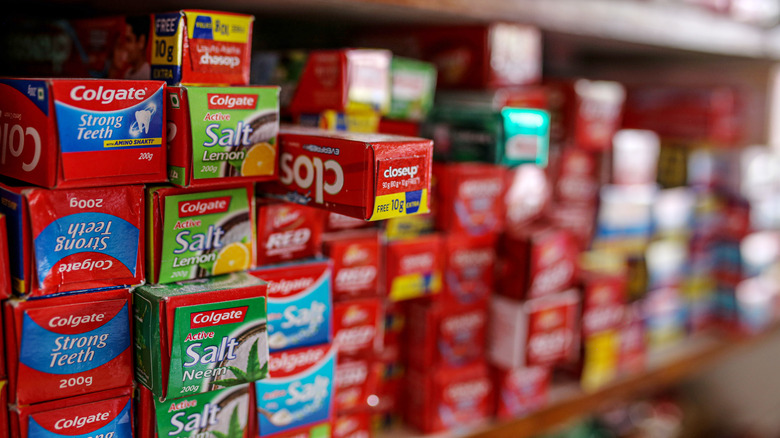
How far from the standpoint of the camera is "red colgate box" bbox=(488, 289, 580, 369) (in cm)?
135

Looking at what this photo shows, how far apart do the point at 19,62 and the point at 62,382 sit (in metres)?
0.57

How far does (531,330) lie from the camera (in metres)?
1.36

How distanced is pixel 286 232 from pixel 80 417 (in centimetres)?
38

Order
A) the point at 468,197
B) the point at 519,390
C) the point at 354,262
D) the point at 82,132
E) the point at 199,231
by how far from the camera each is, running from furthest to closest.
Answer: the point at 519,390 < the point at 468,197 < the point at 354,262 < the point at 199,231 < the point at 82,132

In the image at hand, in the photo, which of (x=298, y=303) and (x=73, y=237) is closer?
(x=73, y=237)

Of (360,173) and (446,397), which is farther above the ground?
(360,173)

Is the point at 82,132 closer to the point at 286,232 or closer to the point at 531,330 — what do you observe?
the point at 286,232

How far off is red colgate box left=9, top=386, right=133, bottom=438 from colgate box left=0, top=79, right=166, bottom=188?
288 millimetres

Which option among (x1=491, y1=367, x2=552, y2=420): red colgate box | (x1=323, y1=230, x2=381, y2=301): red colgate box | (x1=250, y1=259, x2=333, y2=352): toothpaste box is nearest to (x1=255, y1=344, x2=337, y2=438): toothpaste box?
(x1=250, y1=259, x2=333, y2=352): toothpaste box

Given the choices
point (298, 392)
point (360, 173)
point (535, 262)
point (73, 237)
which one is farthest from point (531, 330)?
point (73, 237)

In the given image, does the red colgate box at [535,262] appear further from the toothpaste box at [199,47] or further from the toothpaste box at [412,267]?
the toothpaste box at [199,47]

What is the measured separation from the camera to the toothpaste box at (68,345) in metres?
0.81

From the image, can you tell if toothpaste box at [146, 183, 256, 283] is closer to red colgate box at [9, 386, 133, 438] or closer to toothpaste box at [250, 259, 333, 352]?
toothpaste box at [250, 259, 333, 352]

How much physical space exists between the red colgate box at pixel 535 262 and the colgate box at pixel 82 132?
2.46 feet
